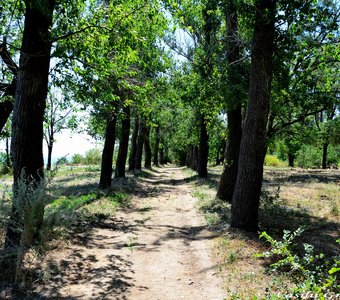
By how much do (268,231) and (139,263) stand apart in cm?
366

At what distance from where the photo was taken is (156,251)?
744 cm

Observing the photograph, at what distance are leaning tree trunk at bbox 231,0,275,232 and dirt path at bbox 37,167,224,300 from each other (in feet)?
3.70

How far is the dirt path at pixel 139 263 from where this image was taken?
5336mm

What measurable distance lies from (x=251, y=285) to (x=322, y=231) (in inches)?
174

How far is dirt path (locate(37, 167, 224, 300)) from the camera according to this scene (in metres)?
5.34

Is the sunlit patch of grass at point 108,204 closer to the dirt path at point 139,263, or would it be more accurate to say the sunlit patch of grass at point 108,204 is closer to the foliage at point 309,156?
the dirt path at point 139,263

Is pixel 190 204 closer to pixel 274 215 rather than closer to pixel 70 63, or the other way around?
pixel 274 215

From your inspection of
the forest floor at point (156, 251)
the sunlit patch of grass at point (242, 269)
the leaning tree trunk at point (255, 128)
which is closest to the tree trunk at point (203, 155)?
the forest floor at point (156, 251)

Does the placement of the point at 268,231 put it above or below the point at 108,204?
above

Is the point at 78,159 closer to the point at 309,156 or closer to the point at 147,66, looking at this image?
the point at 309,156

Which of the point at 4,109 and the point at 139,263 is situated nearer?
the point at 139,263

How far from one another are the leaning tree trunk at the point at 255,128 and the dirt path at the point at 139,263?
3.70 ft

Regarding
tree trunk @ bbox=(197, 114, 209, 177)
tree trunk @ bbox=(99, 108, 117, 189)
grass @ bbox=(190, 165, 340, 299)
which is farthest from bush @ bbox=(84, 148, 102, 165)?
grass @ bbox=(190, 165, 340, 299)

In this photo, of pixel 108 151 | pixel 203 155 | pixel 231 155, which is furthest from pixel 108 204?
pixel 203 155
